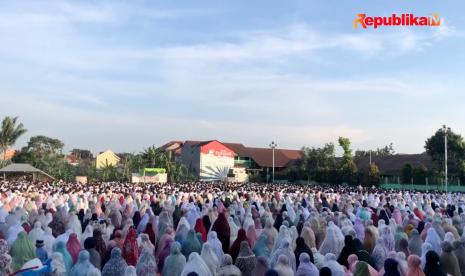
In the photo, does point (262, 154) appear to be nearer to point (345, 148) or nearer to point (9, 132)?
point (345, 148)

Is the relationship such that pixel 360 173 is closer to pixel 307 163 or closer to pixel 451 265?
pixel 307 163

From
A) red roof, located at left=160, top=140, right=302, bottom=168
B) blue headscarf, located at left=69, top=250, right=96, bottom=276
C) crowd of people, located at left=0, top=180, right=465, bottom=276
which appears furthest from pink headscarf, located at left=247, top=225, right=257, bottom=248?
red roof, located at left=160, top=140, right=302, bottom=168

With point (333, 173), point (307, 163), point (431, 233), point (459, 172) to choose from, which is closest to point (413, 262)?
point (431, 233)

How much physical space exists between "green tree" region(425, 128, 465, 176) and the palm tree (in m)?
32.4

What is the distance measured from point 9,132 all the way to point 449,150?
3422cm

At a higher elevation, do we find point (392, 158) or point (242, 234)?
point (392, 158)

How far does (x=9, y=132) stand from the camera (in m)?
41.0

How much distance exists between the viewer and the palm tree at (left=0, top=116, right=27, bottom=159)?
133ft

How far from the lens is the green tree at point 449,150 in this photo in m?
33.0

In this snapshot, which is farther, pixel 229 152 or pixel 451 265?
pixel 229 152

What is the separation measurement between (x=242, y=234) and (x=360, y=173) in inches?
1161

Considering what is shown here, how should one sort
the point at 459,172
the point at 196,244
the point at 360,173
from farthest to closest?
the point at 360,173, the point at 459,172, the point at 196,244

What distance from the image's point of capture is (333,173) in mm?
37344

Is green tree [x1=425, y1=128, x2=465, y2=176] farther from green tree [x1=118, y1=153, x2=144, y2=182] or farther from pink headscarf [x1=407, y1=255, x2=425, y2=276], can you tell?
pink headscarf [x1=407, y1=255, x2=425, y2=276]
